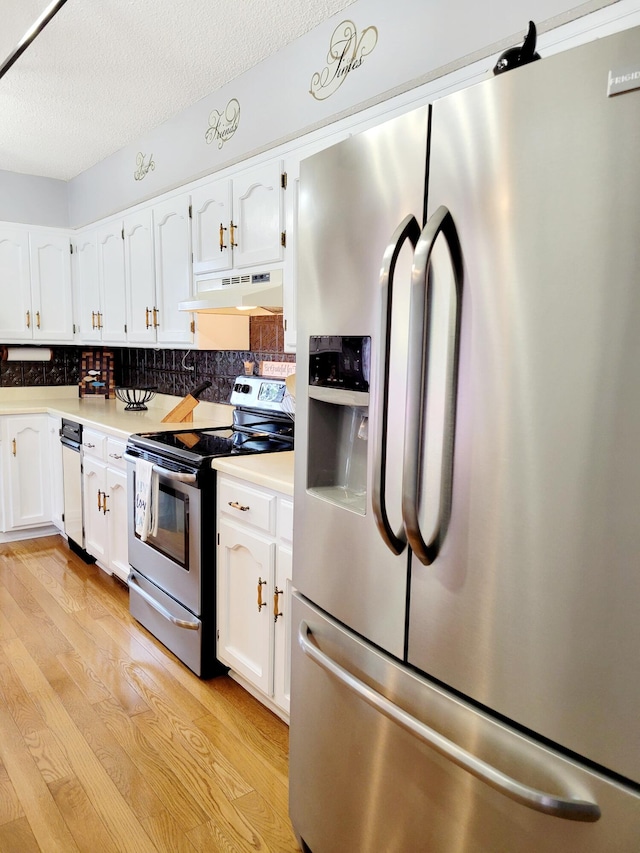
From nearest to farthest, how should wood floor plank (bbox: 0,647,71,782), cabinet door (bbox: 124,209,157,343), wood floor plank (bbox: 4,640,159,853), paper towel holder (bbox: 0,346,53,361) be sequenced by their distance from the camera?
wood floor plank (bbox: 4,640,159,853)
wood floor plank (bbox: 0,647,71,782)
cabinet door (bbox: 124,209,157,343)
paper towel holder (bbox: 0,346,53,361)

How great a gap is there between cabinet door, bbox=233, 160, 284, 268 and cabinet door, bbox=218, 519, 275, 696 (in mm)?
1127

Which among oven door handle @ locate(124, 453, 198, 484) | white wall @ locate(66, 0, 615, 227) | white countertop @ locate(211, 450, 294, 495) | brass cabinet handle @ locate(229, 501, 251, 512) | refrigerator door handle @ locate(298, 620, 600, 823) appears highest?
white wall @ locate(66, 0, 615, 227)

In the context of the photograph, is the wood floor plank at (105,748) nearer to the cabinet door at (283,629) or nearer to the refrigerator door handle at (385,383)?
the cabinet door at (283,629)

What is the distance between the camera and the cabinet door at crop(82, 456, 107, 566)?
339 cm

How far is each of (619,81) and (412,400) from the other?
22.3 inches

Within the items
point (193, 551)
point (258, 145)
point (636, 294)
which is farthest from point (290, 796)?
point (258, 145)

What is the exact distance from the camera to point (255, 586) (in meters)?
2.14

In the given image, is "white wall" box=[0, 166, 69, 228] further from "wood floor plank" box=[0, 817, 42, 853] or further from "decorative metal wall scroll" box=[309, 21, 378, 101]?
"wood floor plank" box=[0, 817, 42, 853]

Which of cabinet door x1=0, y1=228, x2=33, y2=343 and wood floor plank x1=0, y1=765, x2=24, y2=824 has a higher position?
cabinet door x1=0, y1=228, x2=33, y2=343

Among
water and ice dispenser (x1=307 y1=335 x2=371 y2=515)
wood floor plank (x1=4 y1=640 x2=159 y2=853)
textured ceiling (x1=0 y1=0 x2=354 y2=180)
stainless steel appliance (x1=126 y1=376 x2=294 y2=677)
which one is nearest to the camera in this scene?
water and ice dispenser (x1=307 y1=335 x2=371 y2=515)

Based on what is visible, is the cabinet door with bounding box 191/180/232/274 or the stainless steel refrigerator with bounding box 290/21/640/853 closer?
the stainless steel refrigerator with bounding box 290/21/640/853

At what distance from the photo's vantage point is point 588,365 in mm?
879

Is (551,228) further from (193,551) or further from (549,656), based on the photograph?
(193,551)

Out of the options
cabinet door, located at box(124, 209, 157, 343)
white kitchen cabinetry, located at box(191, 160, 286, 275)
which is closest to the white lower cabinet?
white kitchen cabinetry, located at box(191, 160, 286, 275)
